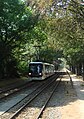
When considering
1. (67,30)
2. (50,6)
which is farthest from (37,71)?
(50,6)

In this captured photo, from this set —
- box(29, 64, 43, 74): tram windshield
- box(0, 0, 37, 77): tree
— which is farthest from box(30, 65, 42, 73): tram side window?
box(0, 0, 37, 77): tree

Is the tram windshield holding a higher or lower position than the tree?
lower

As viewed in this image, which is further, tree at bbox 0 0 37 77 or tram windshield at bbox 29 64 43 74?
tram windshield at bbox 29 64 43 74

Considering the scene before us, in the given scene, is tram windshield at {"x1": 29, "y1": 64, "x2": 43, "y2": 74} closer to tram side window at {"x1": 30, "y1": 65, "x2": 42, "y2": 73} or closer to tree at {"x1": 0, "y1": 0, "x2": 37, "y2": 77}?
tram side window at {"x1": 30, "y1": 65, "x2": 42, "y2": 73}

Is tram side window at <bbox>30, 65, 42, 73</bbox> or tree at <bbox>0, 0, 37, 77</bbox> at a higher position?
tree at <bbox>0, 0, 37, 77</bbox>

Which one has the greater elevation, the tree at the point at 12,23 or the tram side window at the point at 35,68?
the tree at the point at 12,23

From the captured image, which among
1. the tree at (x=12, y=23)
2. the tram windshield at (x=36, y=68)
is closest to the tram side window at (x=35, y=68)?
the tram windshield at (x=36, y=68)

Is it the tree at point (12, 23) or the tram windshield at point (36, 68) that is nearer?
the tree at point (12, 23)

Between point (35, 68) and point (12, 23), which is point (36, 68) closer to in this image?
point (35, 68)

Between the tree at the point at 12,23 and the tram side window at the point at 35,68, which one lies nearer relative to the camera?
the tree at the point at 12,23

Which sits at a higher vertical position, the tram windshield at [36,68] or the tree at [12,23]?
the tree at [12,23]

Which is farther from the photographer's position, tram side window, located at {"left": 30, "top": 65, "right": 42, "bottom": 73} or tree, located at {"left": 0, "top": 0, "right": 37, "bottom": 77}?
tram side window, located at {"left": 30, "top": 65, "right": 42, "bottom": 73}

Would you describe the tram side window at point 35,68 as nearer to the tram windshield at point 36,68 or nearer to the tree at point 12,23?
the tram windshield at point 36,68

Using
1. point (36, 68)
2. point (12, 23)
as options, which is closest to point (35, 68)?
point (36, 68)
